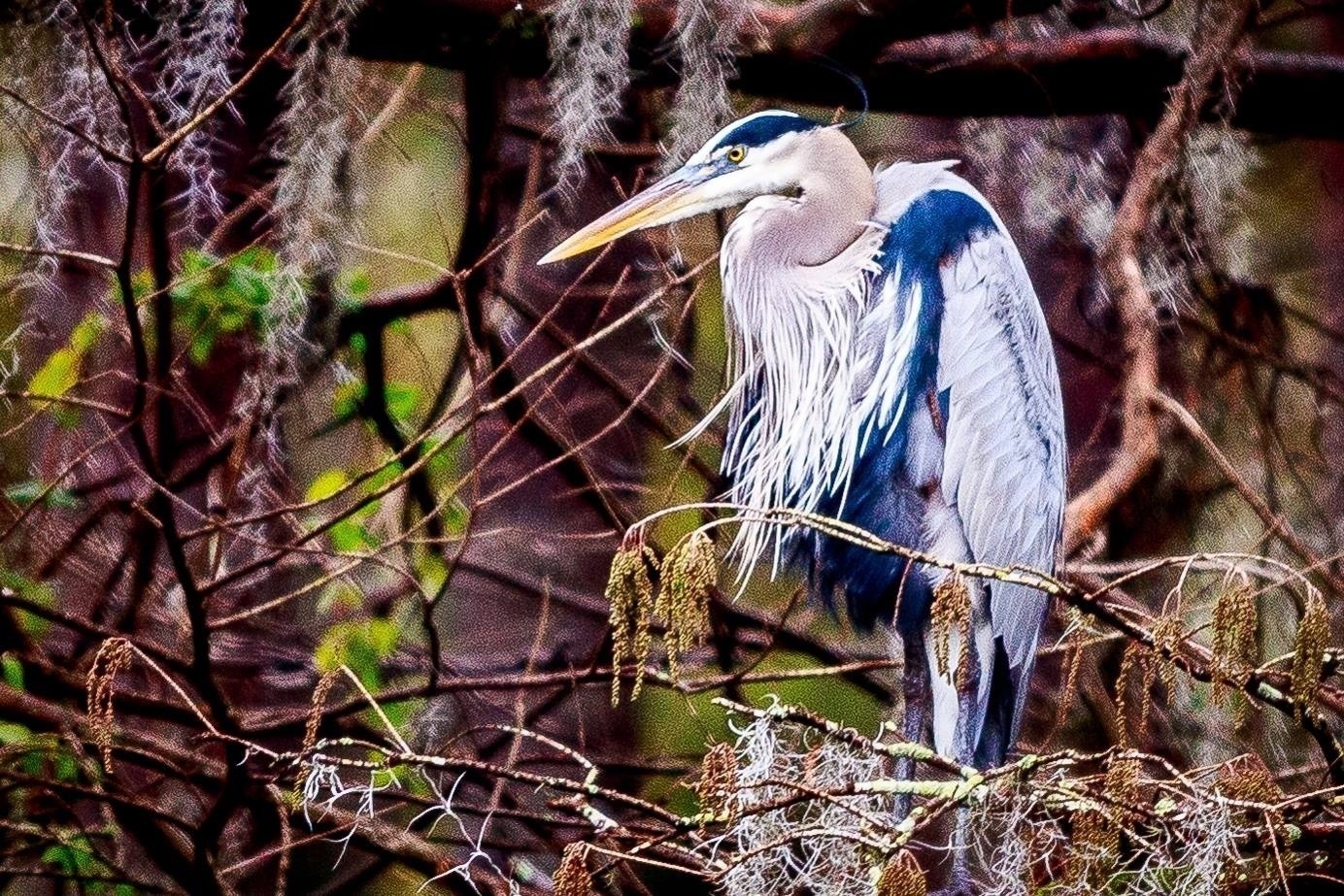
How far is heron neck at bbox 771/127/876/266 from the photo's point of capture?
1437mm

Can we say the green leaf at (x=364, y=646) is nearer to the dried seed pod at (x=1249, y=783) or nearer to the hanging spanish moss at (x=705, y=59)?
the hanging spanish moss at (x=705, y=59)

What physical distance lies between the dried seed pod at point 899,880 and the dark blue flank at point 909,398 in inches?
19.0

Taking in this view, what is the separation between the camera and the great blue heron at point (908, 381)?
1.41 m

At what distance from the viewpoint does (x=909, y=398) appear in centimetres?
142

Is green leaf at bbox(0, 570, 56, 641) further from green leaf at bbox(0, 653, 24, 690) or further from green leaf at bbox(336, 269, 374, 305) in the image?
green leaf at bbox(336, 269, 374, 305)

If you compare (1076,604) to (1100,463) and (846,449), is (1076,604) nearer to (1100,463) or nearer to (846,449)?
(846,449)

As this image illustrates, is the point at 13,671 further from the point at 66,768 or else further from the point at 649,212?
the point at 649,212

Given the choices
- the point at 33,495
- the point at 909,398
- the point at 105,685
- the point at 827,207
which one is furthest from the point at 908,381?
the point at 33,495

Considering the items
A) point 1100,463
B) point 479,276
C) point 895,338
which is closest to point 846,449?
point 895,338

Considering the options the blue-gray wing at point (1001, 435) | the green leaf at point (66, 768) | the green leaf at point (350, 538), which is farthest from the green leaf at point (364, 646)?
the blue-gray wing at point (1001, 435)

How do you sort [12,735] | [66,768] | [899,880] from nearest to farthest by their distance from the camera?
[899,880] < [12,735] < [66,768]

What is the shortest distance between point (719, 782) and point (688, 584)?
0.13m

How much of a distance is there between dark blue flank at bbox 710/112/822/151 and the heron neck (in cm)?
2

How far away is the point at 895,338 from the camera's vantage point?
1436 millimetres
